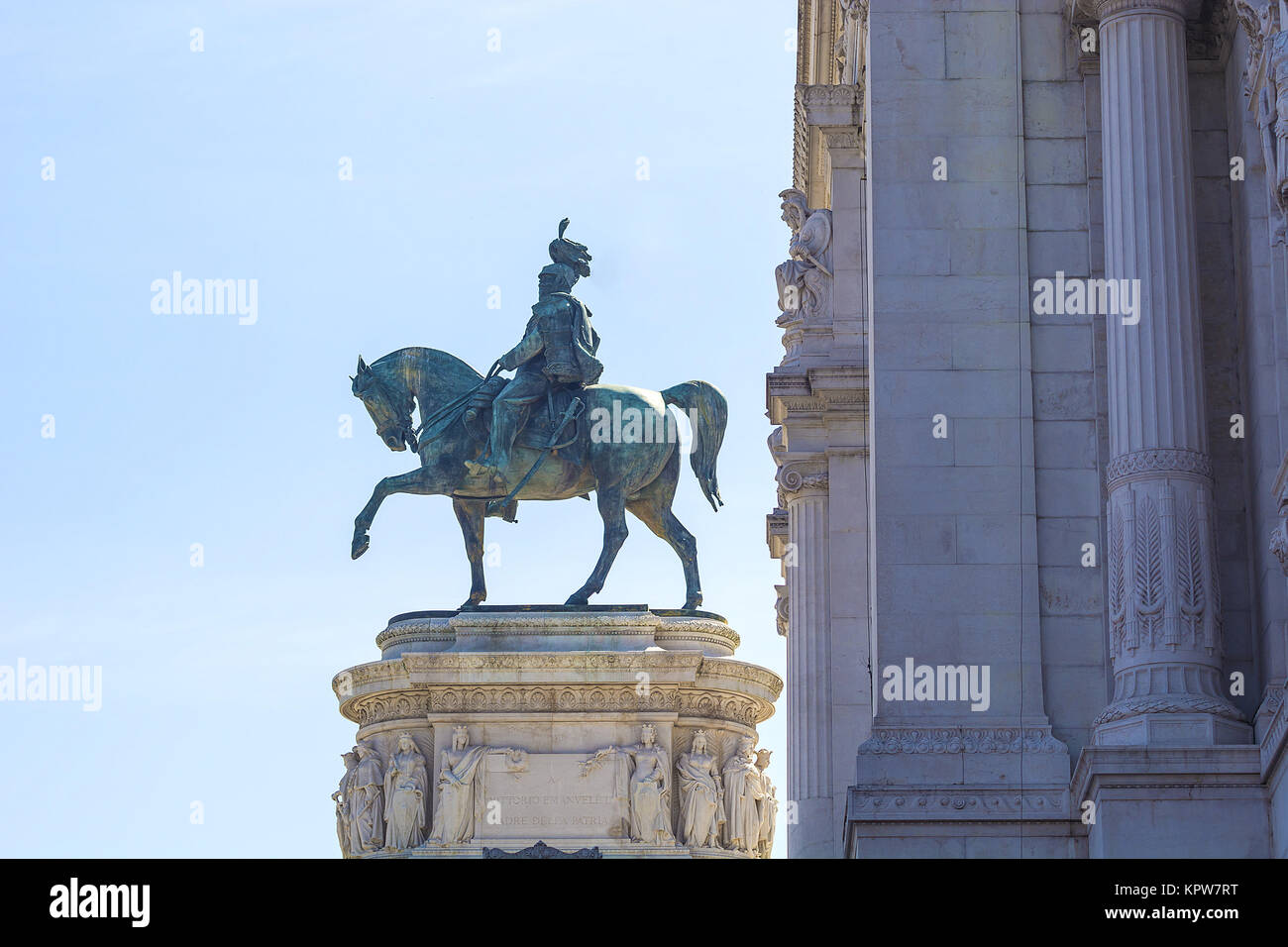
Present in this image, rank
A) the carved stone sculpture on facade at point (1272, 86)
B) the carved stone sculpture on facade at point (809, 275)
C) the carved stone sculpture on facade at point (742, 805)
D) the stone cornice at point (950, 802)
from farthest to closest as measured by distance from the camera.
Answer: the carved stone sculpture on facade at point (742, 805), the carved stone sculpture on facade at point (809, 275), the stone cornice at point (950, 802), the carved stone sculpture on facade at point (1272, 86)

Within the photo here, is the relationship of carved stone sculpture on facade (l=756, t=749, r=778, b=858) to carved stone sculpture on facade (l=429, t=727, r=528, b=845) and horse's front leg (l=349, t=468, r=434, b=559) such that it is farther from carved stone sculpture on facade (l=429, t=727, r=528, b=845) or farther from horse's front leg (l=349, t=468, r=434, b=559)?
horse's front leg (l=349, t=468, r=434, b=559)

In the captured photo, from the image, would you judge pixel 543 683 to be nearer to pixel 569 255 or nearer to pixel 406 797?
pixel 406 797

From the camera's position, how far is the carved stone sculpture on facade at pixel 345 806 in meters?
52.4

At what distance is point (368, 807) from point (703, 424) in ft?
42.8

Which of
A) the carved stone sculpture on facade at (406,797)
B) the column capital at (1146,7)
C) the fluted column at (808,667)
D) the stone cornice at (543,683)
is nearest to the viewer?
the column capital at (1146,7)

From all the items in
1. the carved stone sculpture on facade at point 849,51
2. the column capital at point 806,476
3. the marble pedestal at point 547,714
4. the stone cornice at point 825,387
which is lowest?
the marble pedestal at point 547,714

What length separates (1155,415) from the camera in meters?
28.8

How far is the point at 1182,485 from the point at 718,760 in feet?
83.6

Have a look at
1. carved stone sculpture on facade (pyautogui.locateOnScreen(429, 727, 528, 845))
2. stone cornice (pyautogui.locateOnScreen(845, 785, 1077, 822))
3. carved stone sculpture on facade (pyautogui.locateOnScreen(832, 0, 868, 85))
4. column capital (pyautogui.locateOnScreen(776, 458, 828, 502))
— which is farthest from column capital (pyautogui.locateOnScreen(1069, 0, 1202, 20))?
carved stone sculpture on facade (pyautogui.locateOnScreen(429, 727, 528, 845))

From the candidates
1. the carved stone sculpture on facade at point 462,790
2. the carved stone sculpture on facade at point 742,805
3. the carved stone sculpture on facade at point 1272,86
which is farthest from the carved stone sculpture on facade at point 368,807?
the carved stone sculpture on facade at point 1272,86

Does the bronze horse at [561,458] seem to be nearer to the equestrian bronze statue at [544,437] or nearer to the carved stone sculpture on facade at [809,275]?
the equestrian bronze statue at [544,437]

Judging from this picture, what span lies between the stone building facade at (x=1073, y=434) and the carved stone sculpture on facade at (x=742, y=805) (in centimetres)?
2201

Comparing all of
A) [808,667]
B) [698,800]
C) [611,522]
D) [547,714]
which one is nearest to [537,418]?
[611,522]
